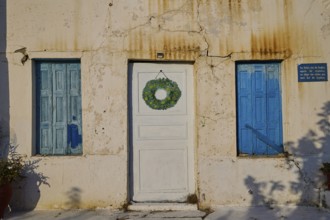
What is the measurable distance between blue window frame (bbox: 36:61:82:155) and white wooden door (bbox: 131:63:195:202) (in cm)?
93

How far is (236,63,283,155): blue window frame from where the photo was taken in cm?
551

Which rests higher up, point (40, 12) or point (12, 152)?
point (40, 12)

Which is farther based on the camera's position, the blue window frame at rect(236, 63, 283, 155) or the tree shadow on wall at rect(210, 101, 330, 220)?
the blue window frame at rect(236, 63, 283, 155)

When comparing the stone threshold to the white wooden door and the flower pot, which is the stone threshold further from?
the flower pot

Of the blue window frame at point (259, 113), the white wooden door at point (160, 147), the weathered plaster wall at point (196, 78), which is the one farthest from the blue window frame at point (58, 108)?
the blue window frame at point (259, 113)

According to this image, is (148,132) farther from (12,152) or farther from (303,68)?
(303,68)

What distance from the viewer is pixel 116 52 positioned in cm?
543

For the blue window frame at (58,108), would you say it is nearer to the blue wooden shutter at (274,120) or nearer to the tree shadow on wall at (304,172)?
the tree shadow on wall at (304,172)

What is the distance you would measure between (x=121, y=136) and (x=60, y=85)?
1299 millimetres

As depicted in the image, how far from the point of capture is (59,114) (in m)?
5.53

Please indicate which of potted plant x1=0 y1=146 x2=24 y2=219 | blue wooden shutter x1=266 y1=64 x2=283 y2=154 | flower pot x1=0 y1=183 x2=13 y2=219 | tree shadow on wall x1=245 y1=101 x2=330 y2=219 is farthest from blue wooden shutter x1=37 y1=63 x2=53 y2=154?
blue wooden shutter x1=266 y1=64 x2=283 y2=154

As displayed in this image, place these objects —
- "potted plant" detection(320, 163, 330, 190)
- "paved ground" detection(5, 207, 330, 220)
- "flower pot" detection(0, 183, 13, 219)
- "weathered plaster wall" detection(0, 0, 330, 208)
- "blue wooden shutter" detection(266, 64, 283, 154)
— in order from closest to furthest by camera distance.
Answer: "flower pot" detection(0, 183, 13, 219)
"paved ground" detection(5, 207, 330, 220)
"potted plant" detection(320, 163, 330, 190)
"weathered plaster wall" detection(0, 0, 330, 208)
"blue wooden shutter" detection(266, 64, 283, 154)

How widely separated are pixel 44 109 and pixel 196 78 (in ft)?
8.20

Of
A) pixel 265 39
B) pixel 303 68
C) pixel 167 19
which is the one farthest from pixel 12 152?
pixel 303 68
